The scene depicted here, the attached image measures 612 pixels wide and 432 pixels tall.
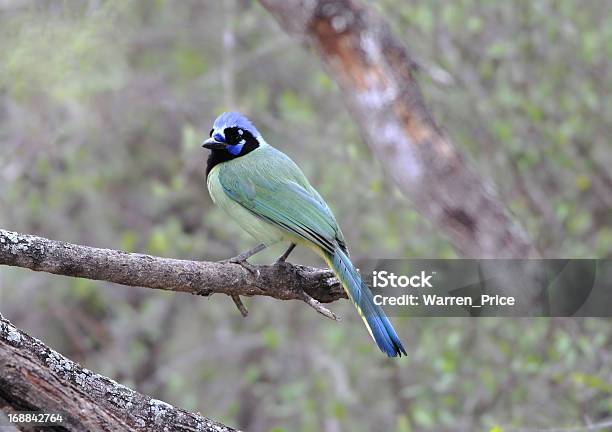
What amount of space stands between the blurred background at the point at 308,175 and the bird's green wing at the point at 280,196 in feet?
6.38

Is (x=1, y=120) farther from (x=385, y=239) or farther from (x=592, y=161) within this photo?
(x=592, y=161)

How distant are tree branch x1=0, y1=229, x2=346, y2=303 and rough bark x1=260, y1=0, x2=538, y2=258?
4.49 ft

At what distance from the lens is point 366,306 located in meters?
3.74

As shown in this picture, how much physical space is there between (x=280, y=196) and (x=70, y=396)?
170 centimetres

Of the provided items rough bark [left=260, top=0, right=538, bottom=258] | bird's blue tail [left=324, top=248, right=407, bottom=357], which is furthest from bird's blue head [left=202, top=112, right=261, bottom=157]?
bird's blue tail [left=324, top=248, right=407, bottom=357]

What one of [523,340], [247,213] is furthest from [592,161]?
[247,213]

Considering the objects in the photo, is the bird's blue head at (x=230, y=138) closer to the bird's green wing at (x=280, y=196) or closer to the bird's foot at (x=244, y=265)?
the bird's green wing at (x=280, y=196)

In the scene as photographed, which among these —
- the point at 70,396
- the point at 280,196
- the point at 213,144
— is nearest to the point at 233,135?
the point at 213,144

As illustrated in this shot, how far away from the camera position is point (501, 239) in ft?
16.7

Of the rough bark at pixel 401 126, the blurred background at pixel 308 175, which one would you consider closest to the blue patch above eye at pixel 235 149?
the rough bark at pixel 401 126

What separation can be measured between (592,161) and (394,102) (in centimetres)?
272

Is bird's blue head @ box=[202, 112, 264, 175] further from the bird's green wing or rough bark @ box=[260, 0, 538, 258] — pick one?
rough bark @ box=[260, 0, 538, 258]

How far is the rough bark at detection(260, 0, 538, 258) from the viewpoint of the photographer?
512 centimetres

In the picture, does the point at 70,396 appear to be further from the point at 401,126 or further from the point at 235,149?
the point at 401,126
